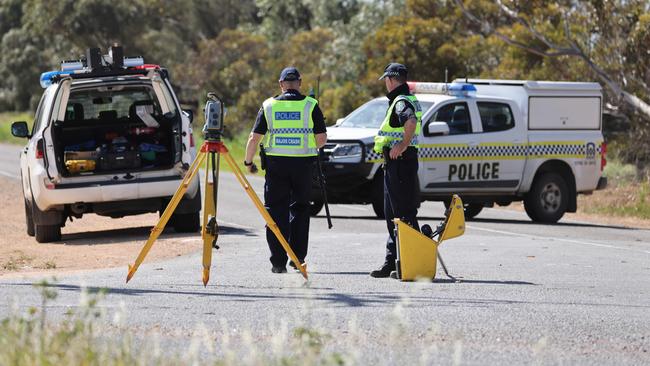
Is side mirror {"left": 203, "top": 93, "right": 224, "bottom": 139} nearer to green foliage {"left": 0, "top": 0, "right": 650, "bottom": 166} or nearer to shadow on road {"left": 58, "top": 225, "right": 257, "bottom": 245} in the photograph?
shadow on road {"left": 58, "top": 225, "right": 257, "bottom": 245}

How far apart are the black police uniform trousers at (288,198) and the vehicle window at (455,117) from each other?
25.6 feet

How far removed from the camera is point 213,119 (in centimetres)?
1023

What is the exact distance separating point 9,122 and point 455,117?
47811mm

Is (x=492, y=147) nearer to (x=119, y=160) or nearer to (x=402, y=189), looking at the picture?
(x=119, y=160)

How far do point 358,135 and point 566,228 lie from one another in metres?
3.24

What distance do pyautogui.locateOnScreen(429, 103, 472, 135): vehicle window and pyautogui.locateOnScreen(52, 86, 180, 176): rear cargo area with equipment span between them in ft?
15.0

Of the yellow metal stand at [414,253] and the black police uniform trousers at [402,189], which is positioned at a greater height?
the black police uniform trousers at [402,189]

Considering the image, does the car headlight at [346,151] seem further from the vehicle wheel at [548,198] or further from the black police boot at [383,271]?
the black police boot at [383,271]

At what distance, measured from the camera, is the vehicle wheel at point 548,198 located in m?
20.4

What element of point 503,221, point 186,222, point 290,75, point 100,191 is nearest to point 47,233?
point 100,191

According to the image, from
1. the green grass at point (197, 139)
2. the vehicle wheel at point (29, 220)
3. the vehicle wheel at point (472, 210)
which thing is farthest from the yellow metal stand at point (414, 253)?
the green grass at point (197, 139)

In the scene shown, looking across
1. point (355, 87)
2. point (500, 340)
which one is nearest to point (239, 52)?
point (355, 87)

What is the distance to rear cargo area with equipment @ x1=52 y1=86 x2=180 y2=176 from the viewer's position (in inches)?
639

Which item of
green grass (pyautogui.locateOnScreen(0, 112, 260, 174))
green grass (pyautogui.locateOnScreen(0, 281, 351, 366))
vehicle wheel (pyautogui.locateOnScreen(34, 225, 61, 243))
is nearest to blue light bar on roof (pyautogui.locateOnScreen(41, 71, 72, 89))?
vehicle wheel (pyautogui.locateOnScreen(34, 225, 61, 243))
